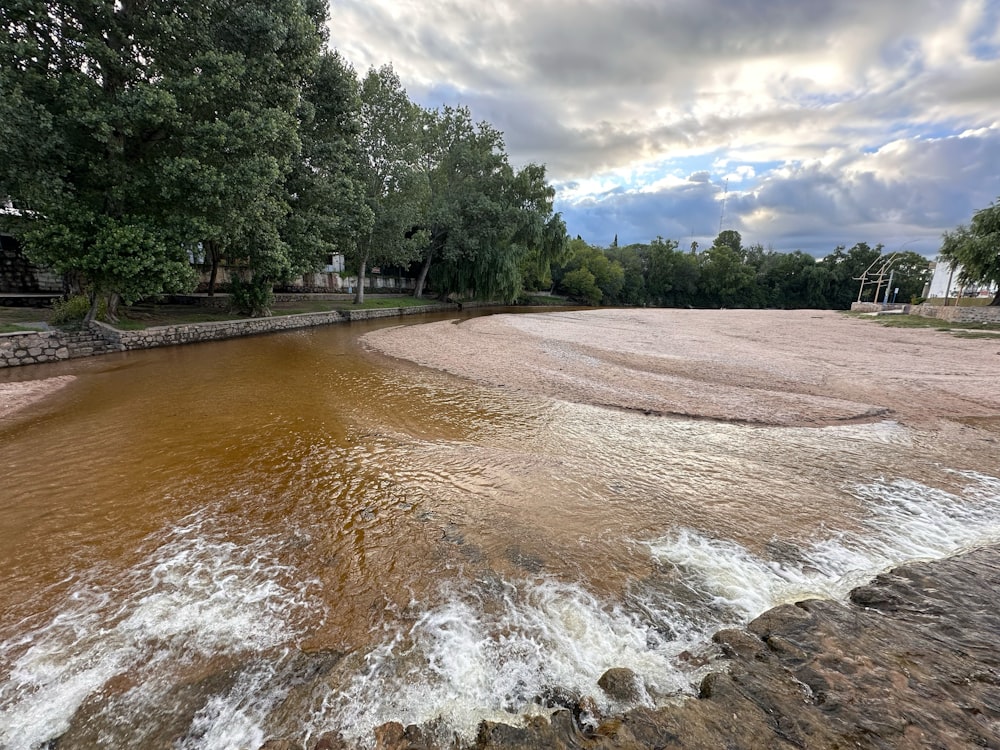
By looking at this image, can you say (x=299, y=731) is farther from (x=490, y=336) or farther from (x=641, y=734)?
(x=490, y=336)

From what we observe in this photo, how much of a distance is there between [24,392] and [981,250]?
37.9 meters

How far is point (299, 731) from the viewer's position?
2268 millimetres

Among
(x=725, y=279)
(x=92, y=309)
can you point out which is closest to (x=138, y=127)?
(x=92, y=309)

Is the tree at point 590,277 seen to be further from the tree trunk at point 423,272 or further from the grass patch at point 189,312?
the grass patch at point 189,312

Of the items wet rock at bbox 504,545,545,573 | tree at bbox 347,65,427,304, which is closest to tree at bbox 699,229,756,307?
tree at bbox 347,65,427,304

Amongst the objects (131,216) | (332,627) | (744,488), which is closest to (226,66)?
(131,216)

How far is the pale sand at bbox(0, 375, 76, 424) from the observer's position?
7211 millimetres

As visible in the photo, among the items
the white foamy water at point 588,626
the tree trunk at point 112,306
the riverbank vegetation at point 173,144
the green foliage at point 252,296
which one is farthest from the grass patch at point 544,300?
the white foamy water at point 588,626

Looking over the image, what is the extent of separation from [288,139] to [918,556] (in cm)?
1658

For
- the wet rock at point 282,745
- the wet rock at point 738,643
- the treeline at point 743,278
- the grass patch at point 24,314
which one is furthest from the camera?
the treeline at point 743,278

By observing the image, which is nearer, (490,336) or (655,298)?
(490,336)

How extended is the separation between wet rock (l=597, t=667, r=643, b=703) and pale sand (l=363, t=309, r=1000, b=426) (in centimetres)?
587

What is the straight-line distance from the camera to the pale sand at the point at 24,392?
284 inches

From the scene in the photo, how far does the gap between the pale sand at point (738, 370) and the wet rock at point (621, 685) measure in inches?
231
